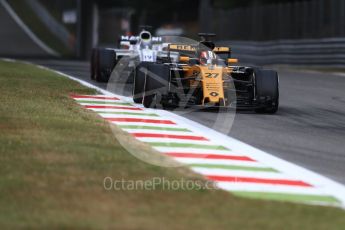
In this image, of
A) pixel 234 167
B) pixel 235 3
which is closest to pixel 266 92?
pixel 234 167

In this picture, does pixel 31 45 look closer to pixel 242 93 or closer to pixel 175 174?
pixel 242 93

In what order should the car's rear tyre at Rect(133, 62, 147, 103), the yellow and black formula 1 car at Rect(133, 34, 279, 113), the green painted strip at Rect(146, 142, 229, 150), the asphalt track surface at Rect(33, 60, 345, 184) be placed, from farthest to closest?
the car's rear tyre at Rect(133, 62, 147, 103) < the yellow and black formula 1 car at Rect(133, 34, 279, 113) < the green painted strip at Rect(146, 142, 229, 150) < the asphalt track surface at Rect(33, 60, 345, 184)

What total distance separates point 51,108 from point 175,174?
5.00 meters

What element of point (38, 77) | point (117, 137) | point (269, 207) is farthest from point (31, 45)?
point (269, 207)

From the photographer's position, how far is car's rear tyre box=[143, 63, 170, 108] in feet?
46.1

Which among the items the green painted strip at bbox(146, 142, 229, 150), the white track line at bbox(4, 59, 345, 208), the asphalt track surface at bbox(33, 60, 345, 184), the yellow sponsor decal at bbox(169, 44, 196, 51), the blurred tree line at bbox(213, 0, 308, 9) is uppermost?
the blurred tree line at bbox(213, 0, 308, 9)

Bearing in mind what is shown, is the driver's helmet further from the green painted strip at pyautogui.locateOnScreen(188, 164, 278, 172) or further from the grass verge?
the green painted strip at pyautogui.locateOnScreen(188, 164, 278, 172)

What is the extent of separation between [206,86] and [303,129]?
78.9 inches

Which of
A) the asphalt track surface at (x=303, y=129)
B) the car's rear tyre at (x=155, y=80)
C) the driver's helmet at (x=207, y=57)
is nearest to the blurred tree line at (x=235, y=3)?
the asphalt track surface at (x=303, y=129)

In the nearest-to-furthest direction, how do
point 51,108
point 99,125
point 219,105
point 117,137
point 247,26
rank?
point 117,137 < point 99,125 < point 51,108 < point 219,105 < point 247,26

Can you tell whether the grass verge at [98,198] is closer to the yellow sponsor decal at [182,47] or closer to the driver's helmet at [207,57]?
the driver's helmet at [207,57]

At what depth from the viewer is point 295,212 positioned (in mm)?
6770

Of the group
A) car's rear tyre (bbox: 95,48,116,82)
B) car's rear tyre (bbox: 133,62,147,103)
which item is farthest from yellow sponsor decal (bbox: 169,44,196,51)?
car's rear tyre (bbox: 95,48,116,82)

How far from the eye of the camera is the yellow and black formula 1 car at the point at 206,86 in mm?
13945
